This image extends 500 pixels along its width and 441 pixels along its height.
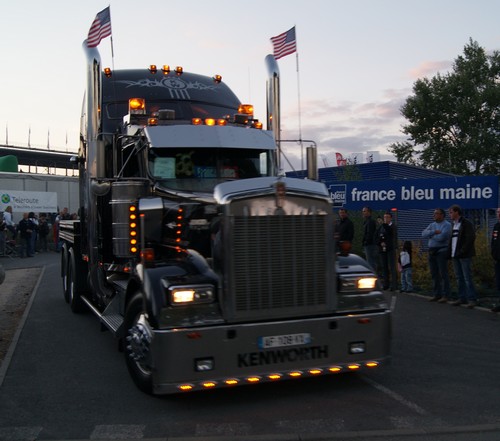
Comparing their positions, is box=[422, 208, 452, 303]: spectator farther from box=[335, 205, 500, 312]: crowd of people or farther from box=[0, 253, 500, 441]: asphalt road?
box=[0, 253, 500, 441]: asphalt road

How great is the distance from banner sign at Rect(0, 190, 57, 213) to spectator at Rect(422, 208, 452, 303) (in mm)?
22217

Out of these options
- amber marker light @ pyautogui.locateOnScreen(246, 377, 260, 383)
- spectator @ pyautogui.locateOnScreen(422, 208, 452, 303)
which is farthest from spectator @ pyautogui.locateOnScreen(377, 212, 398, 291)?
amber marker light @ pyautogui.locateOnScreen(246, 377, 260, 383)

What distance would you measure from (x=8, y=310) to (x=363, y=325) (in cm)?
788

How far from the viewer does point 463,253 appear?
1005 centimetres

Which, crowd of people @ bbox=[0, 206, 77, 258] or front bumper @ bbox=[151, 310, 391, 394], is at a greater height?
crowd of people @ bbox=[0, 206, 77, 258]

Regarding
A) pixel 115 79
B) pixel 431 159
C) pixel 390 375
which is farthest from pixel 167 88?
pixel 431 159

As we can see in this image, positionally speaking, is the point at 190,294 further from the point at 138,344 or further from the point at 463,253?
the point at 463,253

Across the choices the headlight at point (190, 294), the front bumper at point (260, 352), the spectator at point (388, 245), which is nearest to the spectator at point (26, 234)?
the spectator at point (388, 245)

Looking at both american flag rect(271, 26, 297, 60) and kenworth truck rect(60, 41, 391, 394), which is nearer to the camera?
kenworth truck rect(60, 41, 391, 394)

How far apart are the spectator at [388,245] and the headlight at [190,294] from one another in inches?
314

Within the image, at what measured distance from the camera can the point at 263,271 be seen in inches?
208

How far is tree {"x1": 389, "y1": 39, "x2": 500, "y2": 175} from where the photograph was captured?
40562 millimetres

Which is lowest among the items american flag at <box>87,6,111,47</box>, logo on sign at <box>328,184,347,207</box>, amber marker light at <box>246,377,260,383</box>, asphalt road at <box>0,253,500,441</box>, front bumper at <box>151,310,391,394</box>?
asphalt road at <box>0,253,500,441</box>

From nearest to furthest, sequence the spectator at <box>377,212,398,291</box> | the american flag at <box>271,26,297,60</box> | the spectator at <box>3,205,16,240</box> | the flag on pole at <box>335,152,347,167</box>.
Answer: the american flag at <box>271,26,297,60</box>, the spectator at <box>377,212,398,291</box>, the flag on pole at <box>335,152,347,167</box>, the spectator at <box>3,205,16,240</box>
